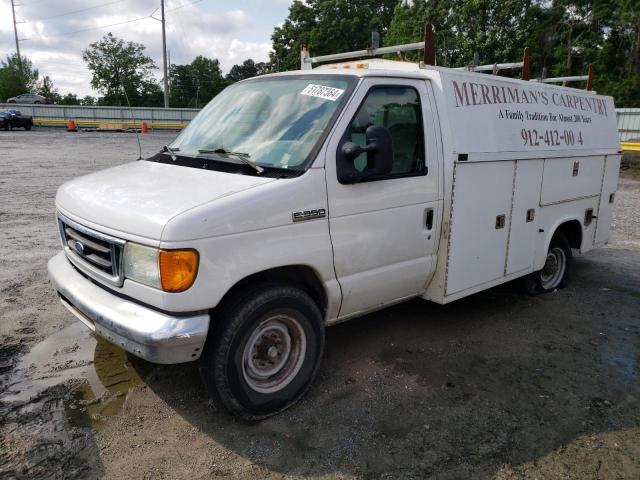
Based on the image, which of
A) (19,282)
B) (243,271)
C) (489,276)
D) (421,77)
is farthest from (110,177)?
(489,276)

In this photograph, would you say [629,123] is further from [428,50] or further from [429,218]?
[429,218]

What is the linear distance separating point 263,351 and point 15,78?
7265 cm

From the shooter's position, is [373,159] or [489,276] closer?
[373,159]

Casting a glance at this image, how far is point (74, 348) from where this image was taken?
14.4 ft

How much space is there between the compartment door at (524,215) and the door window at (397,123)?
4.29 ft

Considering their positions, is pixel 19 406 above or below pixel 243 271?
below

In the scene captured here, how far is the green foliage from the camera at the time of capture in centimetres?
8150

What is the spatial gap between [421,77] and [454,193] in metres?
0.95

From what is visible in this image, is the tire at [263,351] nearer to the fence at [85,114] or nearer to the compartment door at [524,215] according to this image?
the compartment door at [524,215]

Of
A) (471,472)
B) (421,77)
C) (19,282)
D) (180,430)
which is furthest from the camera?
(19,282)

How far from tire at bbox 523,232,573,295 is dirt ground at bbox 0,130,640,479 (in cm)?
27

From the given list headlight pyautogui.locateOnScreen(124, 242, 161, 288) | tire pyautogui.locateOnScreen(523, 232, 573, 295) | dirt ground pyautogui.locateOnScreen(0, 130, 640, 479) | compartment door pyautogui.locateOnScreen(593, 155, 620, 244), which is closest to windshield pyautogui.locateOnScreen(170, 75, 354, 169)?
headlight pyautogui.locateOnScreen(124, 242, 161, 288)

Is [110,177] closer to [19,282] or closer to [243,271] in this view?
[243,271]

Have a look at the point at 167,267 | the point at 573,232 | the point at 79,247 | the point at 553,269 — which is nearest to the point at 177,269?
the point at 167,267
